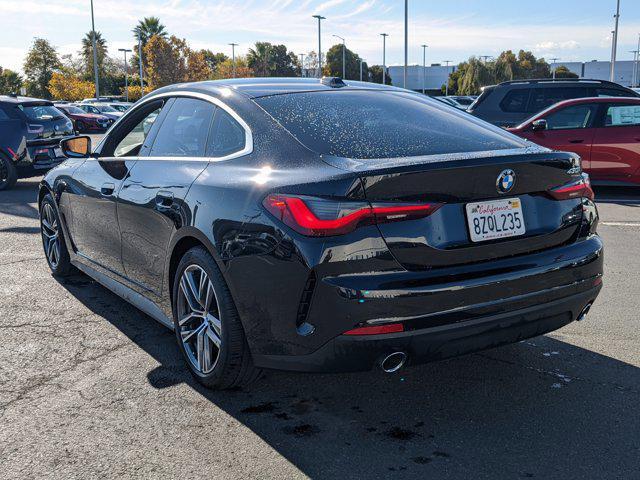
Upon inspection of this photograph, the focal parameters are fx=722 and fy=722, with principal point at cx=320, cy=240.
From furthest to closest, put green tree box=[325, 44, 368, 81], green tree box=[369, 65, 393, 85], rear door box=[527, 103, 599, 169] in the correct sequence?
1. green tree box=[369, 65, 393, 85]
2. green tree box=[325, 44, 368, 81]
3. rear door box=[527, 103, 599, 169]

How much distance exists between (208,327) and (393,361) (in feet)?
3.46

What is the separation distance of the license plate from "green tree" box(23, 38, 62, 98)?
8983cm

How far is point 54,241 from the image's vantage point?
5.99m

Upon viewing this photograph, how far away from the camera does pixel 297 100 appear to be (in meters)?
3.80

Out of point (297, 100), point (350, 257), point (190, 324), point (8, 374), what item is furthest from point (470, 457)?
point (8, 374)

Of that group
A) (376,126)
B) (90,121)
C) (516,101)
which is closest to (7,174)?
(516,101)

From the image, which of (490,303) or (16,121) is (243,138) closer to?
(490,303)

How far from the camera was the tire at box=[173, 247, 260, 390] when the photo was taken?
336 centimetres

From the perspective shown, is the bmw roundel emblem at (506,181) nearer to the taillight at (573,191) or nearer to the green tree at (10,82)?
the taillight at (573,191)

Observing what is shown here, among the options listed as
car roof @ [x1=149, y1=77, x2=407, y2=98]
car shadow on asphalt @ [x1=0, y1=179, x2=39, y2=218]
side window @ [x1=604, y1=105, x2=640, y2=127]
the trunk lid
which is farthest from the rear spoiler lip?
side window @ [x1=604, y1=105, x2=640, y2=127]

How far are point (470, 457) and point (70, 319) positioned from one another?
3.05 metres

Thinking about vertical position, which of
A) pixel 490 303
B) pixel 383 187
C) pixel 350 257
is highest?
pixel 383 187

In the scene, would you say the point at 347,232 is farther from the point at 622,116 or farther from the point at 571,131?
the point at 622,116

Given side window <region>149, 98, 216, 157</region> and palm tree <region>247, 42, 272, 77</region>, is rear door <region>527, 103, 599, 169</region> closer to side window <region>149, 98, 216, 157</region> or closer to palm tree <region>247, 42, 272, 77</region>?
side window <region>149, 98, 216, 157</region>
